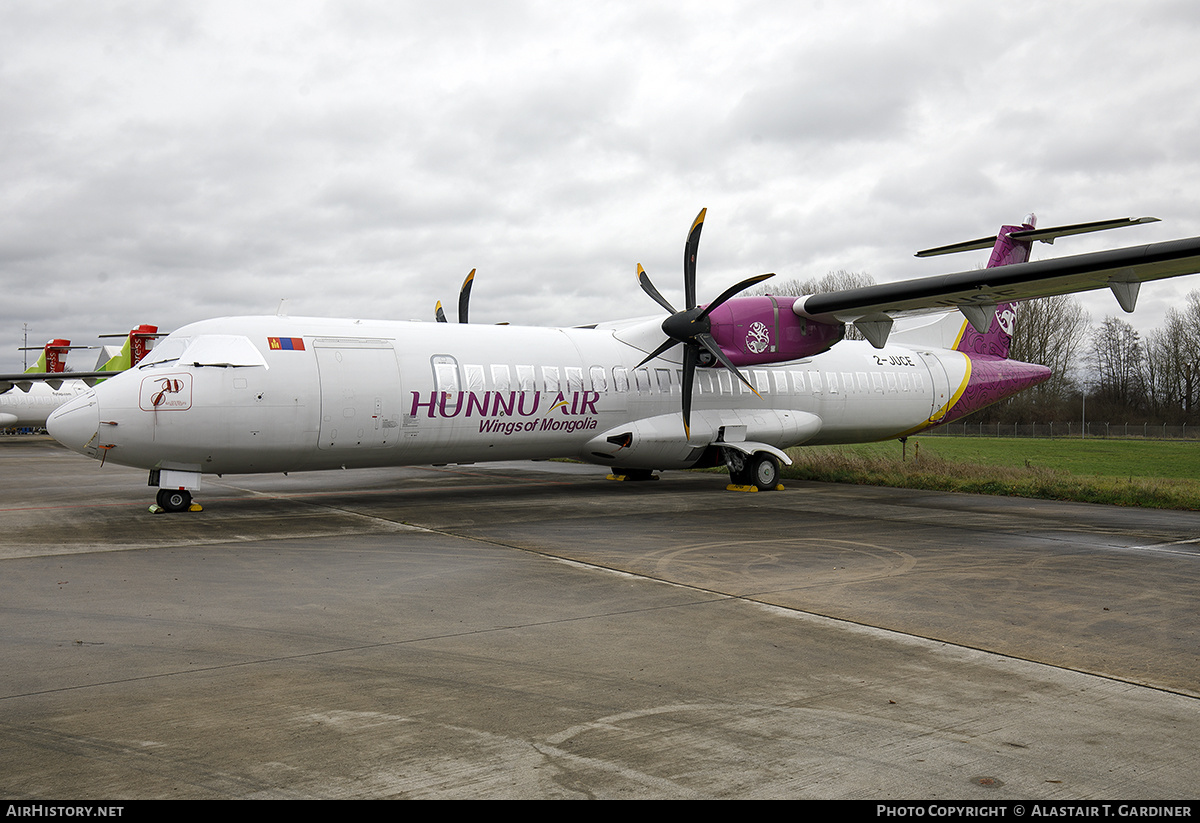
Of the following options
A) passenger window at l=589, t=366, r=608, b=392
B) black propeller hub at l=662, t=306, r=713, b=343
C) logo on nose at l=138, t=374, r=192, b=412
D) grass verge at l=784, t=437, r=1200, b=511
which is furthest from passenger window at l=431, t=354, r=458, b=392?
grass verge at l=784, t=437, r=1200, b=511

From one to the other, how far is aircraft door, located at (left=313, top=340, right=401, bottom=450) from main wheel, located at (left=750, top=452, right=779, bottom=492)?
748 centimetres

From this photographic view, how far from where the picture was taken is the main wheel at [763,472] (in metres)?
17.0

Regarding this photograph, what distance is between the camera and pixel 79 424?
11.6 metres

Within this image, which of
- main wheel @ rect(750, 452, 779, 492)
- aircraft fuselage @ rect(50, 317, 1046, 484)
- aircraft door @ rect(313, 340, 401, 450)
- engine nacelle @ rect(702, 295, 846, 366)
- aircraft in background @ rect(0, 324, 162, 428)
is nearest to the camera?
aircraft fuselage @ rect(50, 317, 1046, 484)

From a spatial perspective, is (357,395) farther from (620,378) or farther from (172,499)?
(620,378)

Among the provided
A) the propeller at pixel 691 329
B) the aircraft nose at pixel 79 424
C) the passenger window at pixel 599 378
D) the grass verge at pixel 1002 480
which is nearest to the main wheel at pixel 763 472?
the propeller at pixel 691 329

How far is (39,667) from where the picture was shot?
5.15 metres

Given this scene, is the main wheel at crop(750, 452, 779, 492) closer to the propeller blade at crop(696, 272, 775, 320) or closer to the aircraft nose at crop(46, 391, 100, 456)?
the propeller blade at crop(696, 272, 775, 320)

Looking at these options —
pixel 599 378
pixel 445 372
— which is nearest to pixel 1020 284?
pixel 599 378

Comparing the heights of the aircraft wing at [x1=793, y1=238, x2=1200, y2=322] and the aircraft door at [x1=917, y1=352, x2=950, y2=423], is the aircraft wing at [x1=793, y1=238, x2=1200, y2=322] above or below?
above

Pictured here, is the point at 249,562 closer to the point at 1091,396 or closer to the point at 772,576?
the point at 772,576

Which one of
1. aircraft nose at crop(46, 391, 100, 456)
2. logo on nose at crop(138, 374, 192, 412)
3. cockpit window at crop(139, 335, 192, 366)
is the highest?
cockpit window at crop(139, 335, 192, 366)

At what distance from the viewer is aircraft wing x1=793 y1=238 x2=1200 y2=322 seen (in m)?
11.7

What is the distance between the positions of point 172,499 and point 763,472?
10.9 m
